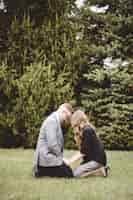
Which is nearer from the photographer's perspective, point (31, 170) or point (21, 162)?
point (31, 170)

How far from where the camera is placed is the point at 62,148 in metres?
12.5

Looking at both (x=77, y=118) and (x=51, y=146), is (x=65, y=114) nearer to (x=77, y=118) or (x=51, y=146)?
(x=77, y=118)

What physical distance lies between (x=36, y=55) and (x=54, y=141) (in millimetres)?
9642

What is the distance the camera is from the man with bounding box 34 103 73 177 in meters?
12.3

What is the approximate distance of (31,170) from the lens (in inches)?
527

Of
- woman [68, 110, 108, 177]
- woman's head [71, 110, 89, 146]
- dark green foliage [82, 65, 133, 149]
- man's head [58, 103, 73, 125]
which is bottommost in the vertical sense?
dark green foliage [82, 65, 133, 149]

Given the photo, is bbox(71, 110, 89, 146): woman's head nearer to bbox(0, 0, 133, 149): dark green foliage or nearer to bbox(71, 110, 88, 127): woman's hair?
bbox(71, 110, 88, 127): woman's hair

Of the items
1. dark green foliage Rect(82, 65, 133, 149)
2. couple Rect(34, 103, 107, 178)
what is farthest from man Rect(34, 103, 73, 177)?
dark green foliage Rect(82, 65, 133, 149)

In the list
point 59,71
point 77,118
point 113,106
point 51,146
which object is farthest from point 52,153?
point 59,71

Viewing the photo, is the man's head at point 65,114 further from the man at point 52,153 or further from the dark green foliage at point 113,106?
the dark green foliage at point 113,106

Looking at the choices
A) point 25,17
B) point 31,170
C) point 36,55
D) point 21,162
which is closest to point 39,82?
point 36,55

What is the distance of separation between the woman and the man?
349 millimetres

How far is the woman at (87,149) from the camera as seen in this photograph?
12.6 metres

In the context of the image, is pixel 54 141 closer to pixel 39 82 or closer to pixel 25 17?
pixel 39 82
